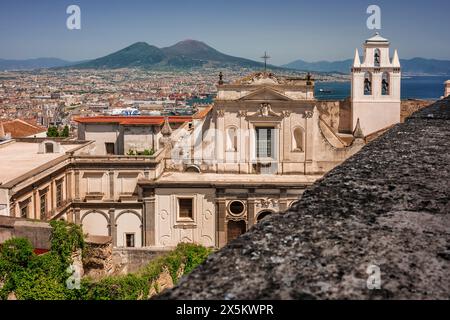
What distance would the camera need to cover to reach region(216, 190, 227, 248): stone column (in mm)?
24625

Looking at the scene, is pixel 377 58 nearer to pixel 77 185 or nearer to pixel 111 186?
pixel 111 186

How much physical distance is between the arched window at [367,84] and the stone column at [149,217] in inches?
553

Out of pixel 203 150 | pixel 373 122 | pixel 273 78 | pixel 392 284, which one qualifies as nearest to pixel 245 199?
pixel 203 150

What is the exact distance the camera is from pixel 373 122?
31453 mm

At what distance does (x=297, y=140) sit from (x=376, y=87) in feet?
23.8

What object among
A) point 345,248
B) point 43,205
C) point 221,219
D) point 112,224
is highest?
point 345,248

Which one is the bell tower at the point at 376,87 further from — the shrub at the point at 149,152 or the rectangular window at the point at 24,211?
the rectangular window at the point at 24,211

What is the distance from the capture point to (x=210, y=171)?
86.8ft

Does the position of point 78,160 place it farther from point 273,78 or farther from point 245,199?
point 273,78

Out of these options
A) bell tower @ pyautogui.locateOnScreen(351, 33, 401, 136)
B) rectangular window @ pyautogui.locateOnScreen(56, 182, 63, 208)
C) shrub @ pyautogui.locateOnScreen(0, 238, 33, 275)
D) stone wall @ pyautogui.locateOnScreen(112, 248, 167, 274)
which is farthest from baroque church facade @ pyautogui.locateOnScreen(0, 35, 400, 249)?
shrub @ pyautogui.locateOnScreen(0, 238, 33, 275)

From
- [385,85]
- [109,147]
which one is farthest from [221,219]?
[385,85]

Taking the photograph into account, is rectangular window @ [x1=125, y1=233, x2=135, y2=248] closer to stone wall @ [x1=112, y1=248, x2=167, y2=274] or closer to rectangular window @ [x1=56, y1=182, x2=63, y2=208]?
rectangular window @ [x1=56, y1=182, x2=63, y2=208]

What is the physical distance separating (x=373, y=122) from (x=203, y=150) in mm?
10876

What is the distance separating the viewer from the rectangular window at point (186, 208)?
2494 cm
